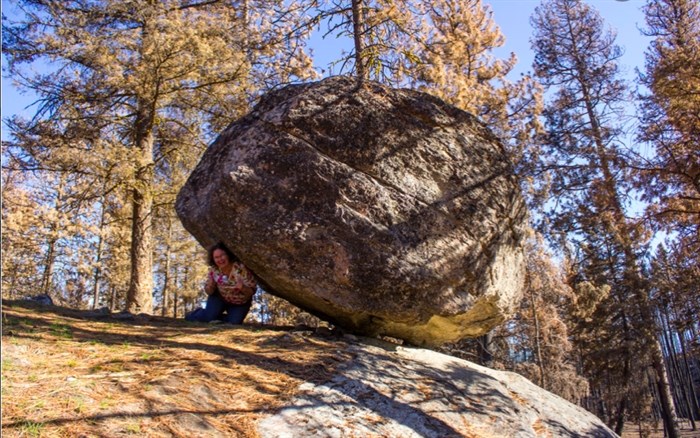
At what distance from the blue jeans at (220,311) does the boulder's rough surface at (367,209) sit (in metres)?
0.50

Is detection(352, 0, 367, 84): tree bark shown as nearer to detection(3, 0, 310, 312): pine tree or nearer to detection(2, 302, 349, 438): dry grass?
detection(3, 0, 310, 312): pine tree

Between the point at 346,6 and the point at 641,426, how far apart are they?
1872cm

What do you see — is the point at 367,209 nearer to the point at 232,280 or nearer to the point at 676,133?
the point at 232,280

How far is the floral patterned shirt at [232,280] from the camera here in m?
6.46

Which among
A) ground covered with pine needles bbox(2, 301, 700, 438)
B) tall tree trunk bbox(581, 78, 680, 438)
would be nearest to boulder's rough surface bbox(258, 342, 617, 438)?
ground covered with pine needles bbox(2, 301, 700, 438)

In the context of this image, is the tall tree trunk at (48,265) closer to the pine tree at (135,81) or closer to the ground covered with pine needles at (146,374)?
the pine tree at (135,81)

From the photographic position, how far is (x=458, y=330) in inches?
270

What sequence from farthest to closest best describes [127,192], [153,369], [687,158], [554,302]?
[554,302] < [127,192] < [687,158] < [153,369]

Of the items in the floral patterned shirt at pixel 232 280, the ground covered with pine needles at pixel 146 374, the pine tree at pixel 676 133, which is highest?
the pine tree at pixel 676 133

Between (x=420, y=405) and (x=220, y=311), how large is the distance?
337 centimetres

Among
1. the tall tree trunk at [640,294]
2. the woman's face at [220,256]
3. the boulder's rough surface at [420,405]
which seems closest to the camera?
the boulder's rough surface at [420,405]

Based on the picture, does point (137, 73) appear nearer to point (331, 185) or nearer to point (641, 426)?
point (331, 185)

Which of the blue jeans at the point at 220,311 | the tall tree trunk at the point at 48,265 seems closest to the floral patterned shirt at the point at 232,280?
the blue jeans at the point at 220,311

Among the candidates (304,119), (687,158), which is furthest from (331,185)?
(687,158)
